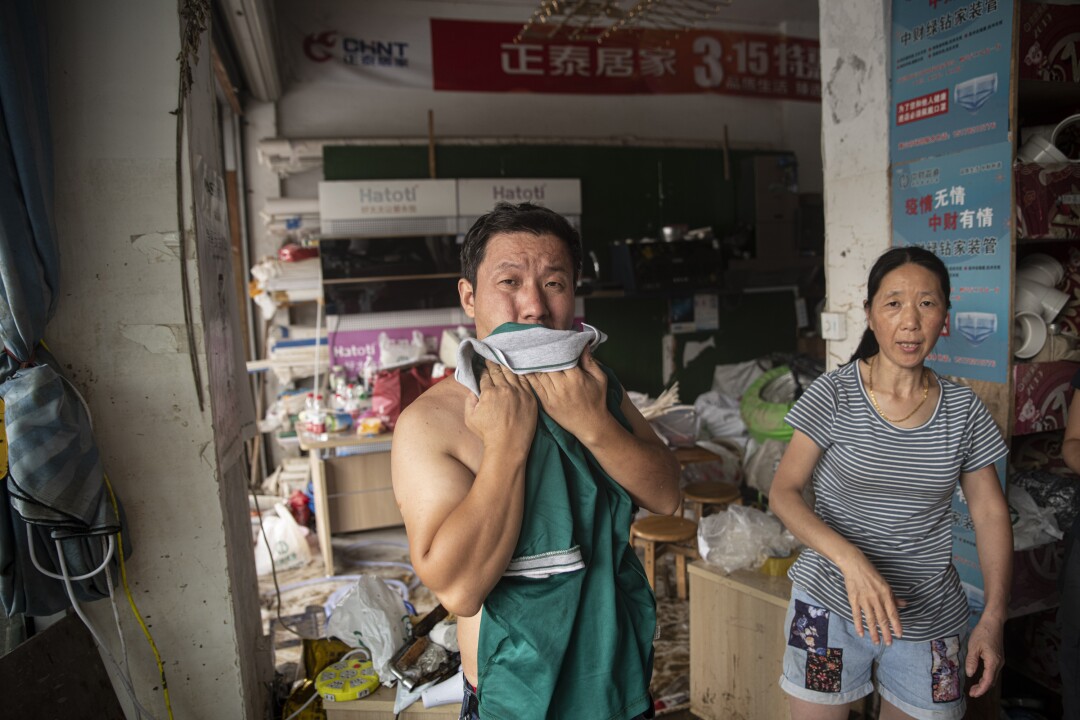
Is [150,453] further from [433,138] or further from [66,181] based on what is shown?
[433,138]

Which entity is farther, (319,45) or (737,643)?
(319,45)

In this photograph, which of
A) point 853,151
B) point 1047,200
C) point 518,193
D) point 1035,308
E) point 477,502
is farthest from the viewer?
point 518,193

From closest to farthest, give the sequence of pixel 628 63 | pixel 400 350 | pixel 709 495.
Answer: pixel 709 495 < pixel 400 350 < pixel 628 63

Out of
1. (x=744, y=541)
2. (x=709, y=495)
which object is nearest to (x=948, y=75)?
(x=744, y=541)

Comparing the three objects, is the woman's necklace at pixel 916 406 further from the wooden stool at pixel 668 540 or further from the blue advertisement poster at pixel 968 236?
the wooden stool at pixel 668 540

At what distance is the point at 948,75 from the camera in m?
2.56

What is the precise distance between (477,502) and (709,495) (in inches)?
136

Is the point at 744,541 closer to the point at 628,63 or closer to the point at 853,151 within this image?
the point at 853,151

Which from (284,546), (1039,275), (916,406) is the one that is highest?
(1039,275)

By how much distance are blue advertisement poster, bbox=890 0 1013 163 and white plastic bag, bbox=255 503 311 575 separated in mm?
4156

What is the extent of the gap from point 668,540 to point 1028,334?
199cm

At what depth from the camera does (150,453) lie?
2.09 m

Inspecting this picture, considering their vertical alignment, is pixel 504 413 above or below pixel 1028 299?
below

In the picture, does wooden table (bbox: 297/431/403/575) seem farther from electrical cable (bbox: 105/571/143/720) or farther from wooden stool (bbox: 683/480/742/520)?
electrical cable (bbox: 105/571/143/720)
